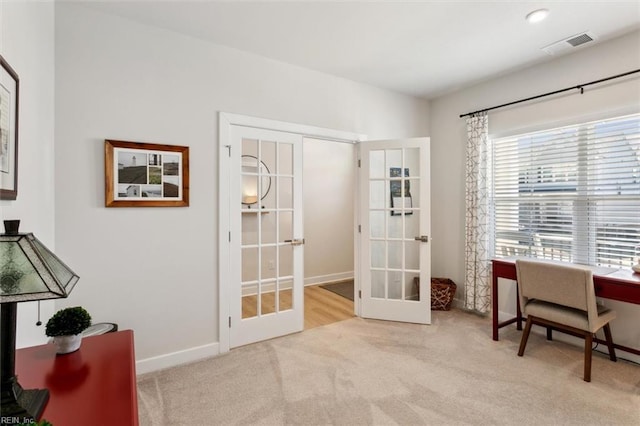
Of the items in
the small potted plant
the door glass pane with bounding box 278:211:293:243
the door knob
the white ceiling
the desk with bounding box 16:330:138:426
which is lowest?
the desk with bounding box 16:330:138:426

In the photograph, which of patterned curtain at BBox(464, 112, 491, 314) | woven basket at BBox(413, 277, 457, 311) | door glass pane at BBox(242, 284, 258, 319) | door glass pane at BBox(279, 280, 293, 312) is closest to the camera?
door glass pane at BBox(242, 284, 258, 319)

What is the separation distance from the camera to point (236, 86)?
9.11 ft

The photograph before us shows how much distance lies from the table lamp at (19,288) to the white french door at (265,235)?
1899 millimetres

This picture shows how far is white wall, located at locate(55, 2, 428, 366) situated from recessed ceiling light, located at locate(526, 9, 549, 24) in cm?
205

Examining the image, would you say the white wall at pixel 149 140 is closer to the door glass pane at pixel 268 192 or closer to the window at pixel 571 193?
the door glass pane at pixel 268 192

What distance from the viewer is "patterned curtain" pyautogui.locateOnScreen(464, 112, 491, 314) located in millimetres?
3504

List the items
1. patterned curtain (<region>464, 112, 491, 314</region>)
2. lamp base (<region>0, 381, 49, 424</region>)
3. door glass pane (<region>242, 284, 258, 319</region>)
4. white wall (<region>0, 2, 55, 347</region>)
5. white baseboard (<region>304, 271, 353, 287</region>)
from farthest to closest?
white baseboard (<region>304, 271, 353, 287</region>)
patterned curtain (<region>464, 112, 491, 314</region>)
door glass pane (<region>242, 284, 258, 319</region>)
white wall (<region>0, 2, 55, 347</region>)
lamp base (<region>0, 381, 49, 424</region>)

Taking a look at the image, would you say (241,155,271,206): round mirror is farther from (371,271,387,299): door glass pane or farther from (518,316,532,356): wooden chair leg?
(518,316,532,356): wooden chair leg

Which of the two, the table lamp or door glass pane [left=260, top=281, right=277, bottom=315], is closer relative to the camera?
the table lamp

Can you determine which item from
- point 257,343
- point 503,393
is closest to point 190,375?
point 257,343

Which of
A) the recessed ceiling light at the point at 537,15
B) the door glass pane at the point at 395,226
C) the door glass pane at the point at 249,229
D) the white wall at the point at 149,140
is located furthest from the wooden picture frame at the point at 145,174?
the recessed ceiling light at the point at 537,15

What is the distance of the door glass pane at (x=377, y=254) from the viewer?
138 inches

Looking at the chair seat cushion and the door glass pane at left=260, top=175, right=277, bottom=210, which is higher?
the door glass pane at left=260, top=175, right=277, bottom=210

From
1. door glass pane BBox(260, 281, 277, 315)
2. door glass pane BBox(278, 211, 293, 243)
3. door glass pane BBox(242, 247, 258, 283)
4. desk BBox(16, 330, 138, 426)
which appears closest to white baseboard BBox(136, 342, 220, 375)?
door glass pane BBox(260, 281, 277, 315)
